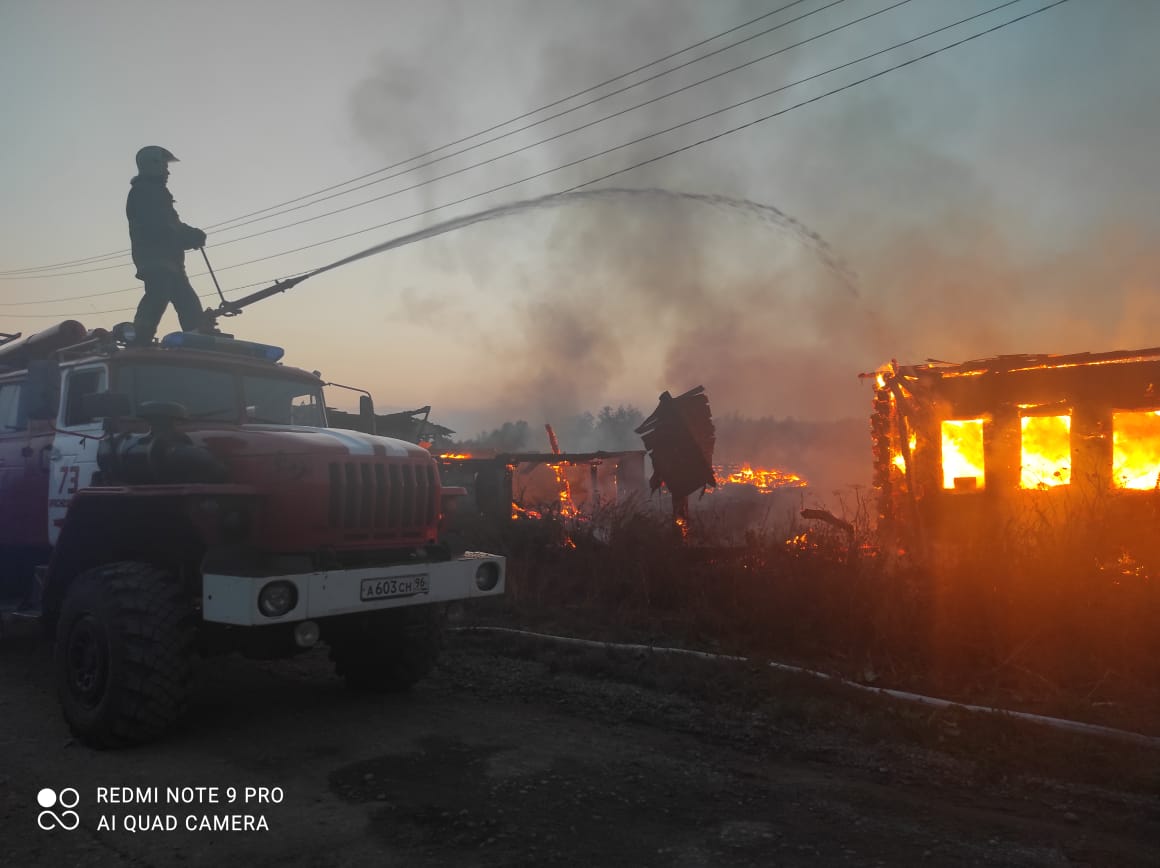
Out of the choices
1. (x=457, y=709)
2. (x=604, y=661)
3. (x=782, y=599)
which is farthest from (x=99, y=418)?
(x=782, y=599)

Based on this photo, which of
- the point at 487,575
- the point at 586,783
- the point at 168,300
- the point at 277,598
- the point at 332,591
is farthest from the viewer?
the point at 168,300

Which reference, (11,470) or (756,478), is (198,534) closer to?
(11,470)

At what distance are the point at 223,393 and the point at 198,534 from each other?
5.83 ft

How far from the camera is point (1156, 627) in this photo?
6.27m

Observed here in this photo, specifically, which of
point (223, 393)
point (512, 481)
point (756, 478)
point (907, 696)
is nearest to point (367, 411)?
point (223, 393)

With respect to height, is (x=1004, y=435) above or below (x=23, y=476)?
above

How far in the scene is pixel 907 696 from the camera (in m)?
5.54

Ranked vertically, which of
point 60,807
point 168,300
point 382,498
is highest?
point 168,300

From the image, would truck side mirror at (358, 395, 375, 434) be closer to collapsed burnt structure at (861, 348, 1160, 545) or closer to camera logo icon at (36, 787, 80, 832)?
camera logo icon at (36, 787, 80, 832)

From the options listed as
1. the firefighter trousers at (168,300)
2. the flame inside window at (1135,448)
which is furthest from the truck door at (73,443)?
the flame inside window at (1135,448)

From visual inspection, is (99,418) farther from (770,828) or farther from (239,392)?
(770,828)

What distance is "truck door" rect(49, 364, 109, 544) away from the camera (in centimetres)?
600

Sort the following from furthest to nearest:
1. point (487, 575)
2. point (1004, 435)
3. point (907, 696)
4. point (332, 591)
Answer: point (1004, 435)
point (487, 575)
point (907, 696)
point (332, 591)

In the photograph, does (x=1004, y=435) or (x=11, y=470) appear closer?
(x=11, y=470)
